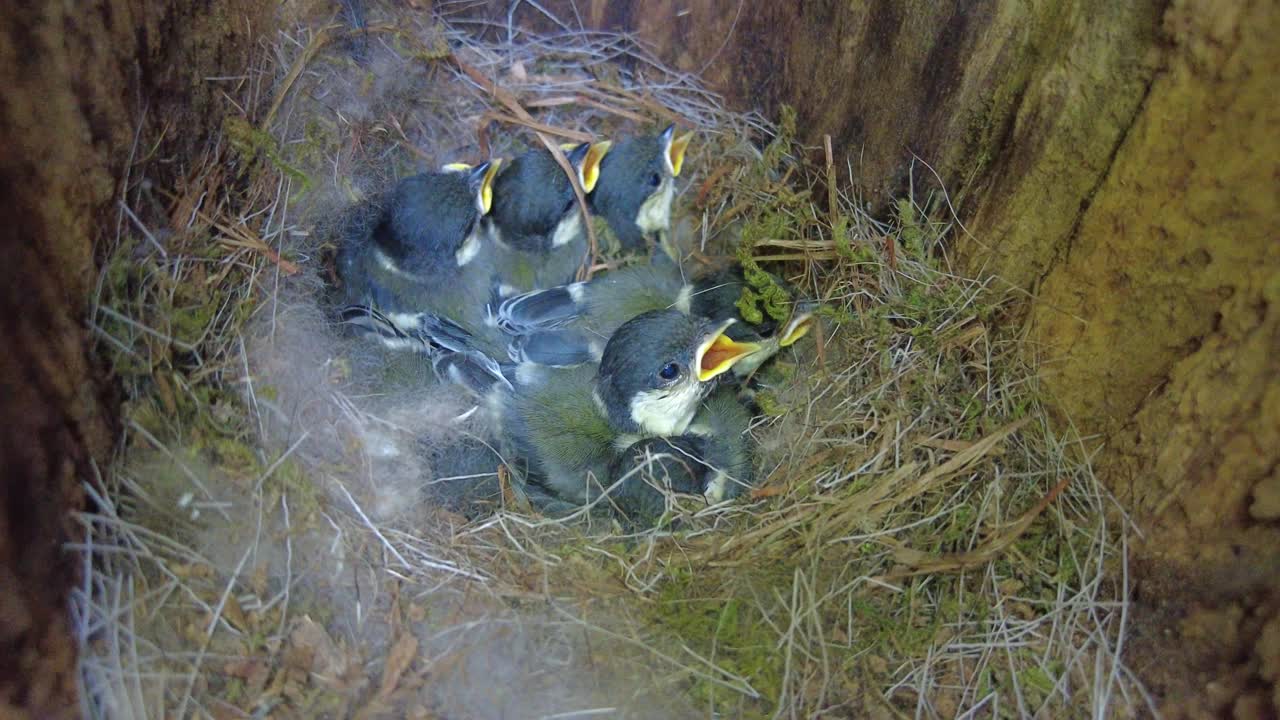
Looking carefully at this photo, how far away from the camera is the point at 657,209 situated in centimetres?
221

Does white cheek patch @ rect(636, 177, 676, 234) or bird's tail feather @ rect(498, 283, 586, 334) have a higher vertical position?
white cheek patch @ rect(636, 177, 676, 234)

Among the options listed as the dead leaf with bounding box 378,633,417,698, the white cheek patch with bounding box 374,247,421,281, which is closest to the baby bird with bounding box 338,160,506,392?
the white cheek patch with bounding box 374,247,421,281

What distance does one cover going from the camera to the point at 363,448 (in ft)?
5.64

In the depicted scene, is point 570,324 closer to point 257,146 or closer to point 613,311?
point 613,311

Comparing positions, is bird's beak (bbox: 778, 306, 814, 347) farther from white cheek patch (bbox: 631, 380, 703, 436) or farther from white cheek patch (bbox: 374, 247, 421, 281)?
white cheek patch (bbox: 374, 247, 421, 281)

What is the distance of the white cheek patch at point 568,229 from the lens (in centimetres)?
220

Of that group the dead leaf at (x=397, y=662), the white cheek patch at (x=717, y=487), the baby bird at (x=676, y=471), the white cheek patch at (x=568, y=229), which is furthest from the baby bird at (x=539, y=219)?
the dead leaf at (x=397, y=662)

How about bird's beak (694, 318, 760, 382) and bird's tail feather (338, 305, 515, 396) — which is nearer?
bird's beak (694, 318, 760, 382)

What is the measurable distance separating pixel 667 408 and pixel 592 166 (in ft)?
2.51

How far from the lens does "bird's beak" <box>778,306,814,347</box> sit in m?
1.91

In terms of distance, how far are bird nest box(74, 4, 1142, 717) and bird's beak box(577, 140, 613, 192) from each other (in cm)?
57

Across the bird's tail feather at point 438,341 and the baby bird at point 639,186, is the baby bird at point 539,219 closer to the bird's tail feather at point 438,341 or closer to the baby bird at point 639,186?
the baby bird at point 639,186

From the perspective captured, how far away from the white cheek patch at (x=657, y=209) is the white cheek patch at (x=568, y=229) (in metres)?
0.17

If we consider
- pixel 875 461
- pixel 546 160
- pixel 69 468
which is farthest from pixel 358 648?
pixel 546 160
